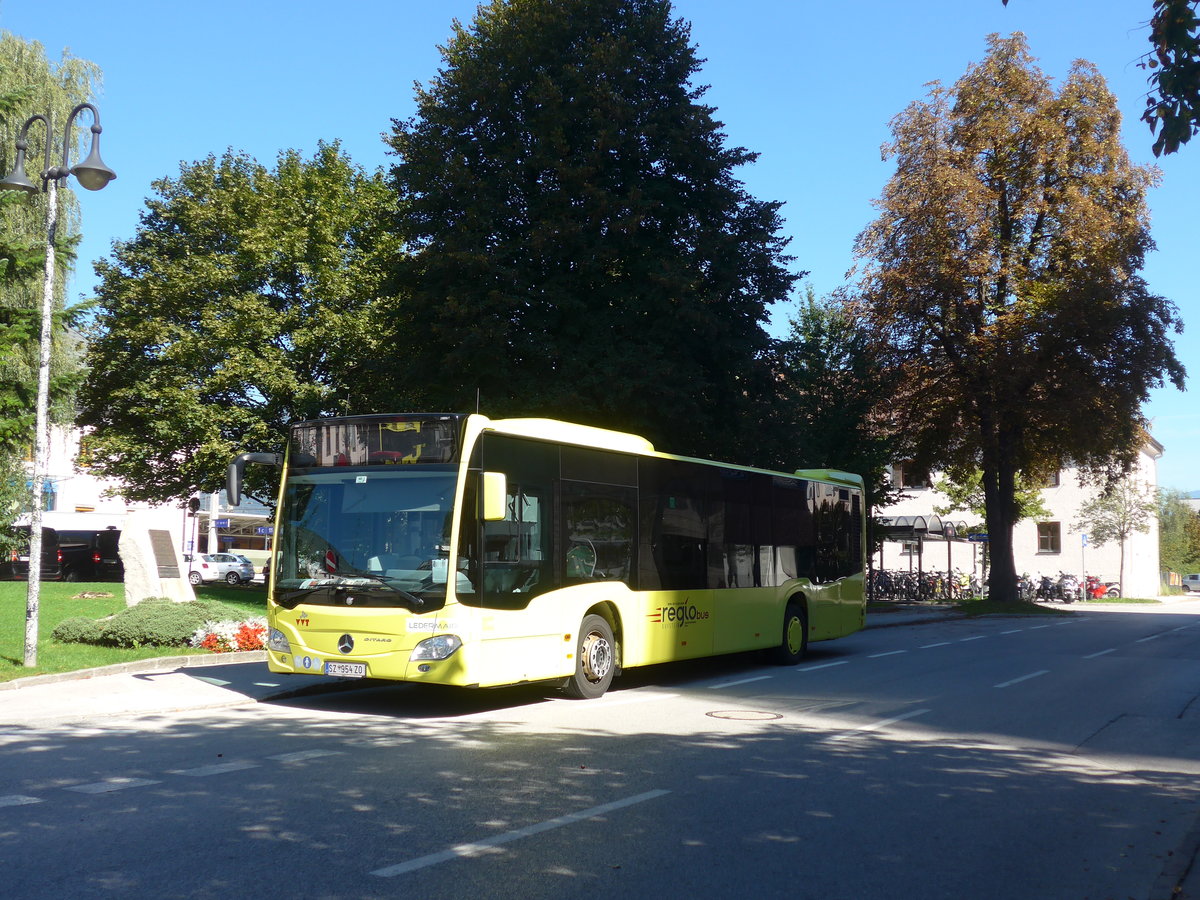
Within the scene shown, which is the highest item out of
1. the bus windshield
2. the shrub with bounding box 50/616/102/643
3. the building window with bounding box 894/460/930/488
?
the building window with bounding box 894/460/930/488

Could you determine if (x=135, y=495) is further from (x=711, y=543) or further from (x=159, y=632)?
(x=711, y=543)

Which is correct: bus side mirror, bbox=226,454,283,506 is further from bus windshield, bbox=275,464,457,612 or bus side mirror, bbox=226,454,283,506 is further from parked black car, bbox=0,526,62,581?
parked black car, bbox=0,526,62,581

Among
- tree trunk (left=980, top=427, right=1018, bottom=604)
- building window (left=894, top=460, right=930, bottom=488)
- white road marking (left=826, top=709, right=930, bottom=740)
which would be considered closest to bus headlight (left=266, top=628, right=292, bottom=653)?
white road marking (left=826, top=709, right=930, bottom=740)

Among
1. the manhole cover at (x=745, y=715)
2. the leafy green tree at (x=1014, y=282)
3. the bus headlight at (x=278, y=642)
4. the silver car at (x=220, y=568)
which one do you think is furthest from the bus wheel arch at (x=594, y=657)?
the silver car at (x=220, y=568)

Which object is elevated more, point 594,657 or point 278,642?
point 278,642

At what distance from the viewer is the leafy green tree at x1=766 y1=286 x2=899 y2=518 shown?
33.1 meters

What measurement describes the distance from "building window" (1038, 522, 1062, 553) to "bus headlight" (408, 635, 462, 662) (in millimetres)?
58185

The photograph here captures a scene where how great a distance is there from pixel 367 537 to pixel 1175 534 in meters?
86.5

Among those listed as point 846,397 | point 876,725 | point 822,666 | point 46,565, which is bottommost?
point 822,666

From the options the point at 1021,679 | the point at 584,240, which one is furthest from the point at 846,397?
the point at 1021,679

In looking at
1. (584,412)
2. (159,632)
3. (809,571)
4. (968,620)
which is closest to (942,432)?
(968,620)

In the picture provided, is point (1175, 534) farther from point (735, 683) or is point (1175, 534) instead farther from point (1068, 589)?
point (735, 683)

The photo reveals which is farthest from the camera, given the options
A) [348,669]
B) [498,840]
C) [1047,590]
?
[1047,590]

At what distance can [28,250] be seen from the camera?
18.7 meters
